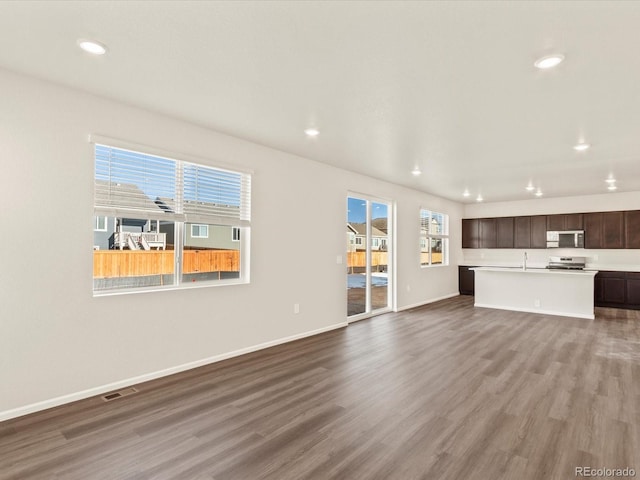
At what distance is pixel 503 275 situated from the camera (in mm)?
7676

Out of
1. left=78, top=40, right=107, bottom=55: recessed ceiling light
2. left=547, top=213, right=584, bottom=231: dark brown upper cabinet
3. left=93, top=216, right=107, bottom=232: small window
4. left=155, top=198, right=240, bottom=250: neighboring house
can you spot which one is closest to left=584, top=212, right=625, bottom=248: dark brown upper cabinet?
left=547, top=213, right=584, bottom=231: dark brown upper cabinet

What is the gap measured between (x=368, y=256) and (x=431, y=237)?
2.86 m

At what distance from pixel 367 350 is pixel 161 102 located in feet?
11.7

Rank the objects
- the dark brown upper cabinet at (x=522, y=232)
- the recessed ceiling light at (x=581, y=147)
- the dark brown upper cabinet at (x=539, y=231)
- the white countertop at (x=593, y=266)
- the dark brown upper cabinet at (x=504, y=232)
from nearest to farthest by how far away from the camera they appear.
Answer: the recessed ceiling light at (x=581, y=147), the white countertop at (x=593, y=266), the dark brown upper cabinet at (x=539, y=231), the dark brown upper cabinet at (x=522, y=232), the dark brown upper cabinet at (x=504, y=232)

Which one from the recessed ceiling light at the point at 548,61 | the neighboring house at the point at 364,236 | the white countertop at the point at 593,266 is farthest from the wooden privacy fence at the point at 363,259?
the recessed ceiling light at the point at 548,61

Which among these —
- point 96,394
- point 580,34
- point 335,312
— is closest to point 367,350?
point 335,312

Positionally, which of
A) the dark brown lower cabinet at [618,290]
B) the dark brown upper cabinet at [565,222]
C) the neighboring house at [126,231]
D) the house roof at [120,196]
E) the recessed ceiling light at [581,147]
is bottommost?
the dark brown lower cabinet at [618,290]

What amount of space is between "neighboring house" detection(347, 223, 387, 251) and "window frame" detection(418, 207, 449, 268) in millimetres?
1415

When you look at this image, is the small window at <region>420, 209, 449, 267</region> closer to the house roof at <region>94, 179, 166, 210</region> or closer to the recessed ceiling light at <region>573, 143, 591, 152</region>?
the recessed ceiling light at <region>573, 143, 591, 152</region>

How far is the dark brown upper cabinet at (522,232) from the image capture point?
30.1 feet

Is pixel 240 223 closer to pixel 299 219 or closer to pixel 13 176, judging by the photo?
pixel 299 219

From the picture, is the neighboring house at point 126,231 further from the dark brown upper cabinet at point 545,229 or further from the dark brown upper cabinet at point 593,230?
the dark brown upper cabinet at point 593,230

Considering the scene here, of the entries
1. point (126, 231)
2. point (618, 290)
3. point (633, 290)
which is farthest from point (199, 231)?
point (633, 290)

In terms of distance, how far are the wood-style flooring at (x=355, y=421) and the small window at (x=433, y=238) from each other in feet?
13.6
